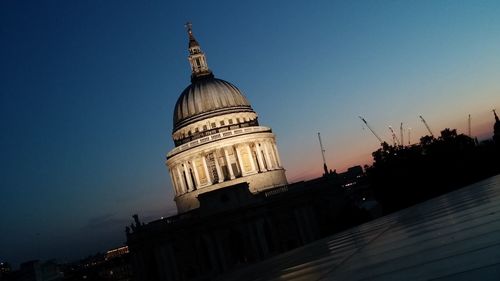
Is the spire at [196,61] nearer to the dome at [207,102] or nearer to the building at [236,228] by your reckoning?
the dome at [207,102]

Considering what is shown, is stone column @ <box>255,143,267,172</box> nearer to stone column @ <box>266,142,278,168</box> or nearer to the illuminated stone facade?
the illuminated stone facade

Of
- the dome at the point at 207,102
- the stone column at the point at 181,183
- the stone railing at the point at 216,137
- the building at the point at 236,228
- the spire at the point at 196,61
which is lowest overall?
the building at the point at 236,228

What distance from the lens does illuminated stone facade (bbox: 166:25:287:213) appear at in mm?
78375

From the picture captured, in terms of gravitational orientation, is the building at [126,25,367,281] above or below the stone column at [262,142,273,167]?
below

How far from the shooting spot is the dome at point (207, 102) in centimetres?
8594

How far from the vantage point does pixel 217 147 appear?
78.9m

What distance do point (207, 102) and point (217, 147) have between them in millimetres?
11062

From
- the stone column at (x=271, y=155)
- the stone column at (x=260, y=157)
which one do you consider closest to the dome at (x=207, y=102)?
the stone column at (x=271, y=155)

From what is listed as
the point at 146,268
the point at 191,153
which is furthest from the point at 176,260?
the point at 191,153

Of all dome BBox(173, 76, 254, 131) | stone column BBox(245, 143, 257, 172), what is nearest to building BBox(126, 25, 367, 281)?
stone column BBox(245, 143, 257, 172)

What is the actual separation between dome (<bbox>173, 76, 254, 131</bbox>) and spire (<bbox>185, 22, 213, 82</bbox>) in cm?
188

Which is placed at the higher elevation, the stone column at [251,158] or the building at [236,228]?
the stone column at [251,158]

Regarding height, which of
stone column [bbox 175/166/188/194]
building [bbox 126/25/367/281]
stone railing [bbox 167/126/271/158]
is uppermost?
stone railing [bbox 167/126/271/158]

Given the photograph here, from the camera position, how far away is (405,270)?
5371 millimetres
